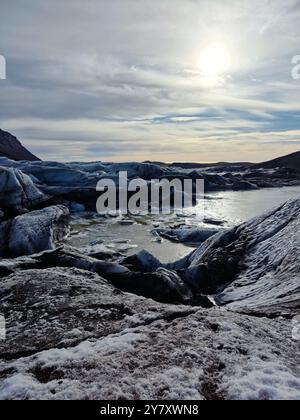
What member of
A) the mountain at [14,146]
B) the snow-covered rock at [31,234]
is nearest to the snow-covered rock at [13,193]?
the snow-covered rock at [31,234]

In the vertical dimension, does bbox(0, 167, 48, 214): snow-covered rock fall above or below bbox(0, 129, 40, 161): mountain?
below

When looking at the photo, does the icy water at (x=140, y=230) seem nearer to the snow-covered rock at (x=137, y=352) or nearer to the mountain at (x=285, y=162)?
the snow-covered rock at (x=137, y=352)

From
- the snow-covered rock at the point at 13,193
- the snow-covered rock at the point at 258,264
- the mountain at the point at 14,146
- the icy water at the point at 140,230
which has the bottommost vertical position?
the icy water at the point at 140,230

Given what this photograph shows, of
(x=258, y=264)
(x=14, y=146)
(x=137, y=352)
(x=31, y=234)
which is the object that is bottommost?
(x=31, y=234)

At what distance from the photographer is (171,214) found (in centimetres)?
2519

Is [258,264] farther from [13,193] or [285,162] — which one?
[285,162]

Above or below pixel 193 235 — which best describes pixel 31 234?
above

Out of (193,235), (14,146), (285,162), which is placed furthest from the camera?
(285,162)

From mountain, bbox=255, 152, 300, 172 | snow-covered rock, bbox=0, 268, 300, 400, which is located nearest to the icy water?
snow-covered rock, bbox=0, 268, 300, 400

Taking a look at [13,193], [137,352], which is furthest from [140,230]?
[137,352]

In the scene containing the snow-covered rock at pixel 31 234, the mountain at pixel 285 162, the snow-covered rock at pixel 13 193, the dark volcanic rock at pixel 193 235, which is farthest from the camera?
the mountain at pixel 285 162

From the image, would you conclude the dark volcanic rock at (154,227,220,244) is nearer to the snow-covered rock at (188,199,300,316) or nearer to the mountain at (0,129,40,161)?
the snow-covered rock at (188,199,300,316)

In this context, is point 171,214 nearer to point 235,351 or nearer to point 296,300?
point 296,300

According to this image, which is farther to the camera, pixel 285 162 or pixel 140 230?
pixel 285 162
